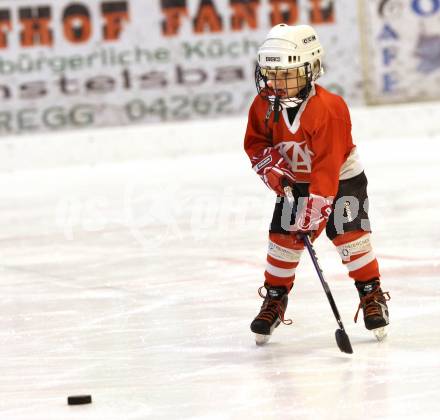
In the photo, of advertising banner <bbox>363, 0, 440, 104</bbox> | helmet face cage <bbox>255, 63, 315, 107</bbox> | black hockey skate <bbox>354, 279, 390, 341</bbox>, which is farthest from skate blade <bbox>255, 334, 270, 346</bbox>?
advertising banner <bbox>363, 0, 440, 104</bbox>

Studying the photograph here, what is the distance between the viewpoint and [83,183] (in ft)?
24.8

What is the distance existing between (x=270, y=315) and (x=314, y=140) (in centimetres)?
57

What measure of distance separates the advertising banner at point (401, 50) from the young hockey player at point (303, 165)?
18.7 ft

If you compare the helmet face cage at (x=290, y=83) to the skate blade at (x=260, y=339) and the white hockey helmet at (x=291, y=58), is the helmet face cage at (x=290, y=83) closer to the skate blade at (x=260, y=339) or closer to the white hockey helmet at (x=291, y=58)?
the white hockey helmet at (x=291, y=58)

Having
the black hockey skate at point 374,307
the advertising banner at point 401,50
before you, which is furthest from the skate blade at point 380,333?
the advertising banner at point 401,50

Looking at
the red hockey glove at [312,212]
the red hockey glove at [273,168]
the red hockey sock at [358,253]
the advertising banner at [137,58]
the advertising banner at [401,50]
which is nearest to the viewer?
the red hockey glove at [312,212]

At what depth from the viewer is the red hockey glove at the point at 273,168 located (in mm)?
3406

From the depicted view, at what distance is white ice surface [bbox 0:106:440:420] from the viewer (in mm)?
2932

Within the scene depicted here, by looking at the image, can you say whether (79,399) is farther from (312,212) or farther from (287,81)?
(287,81)

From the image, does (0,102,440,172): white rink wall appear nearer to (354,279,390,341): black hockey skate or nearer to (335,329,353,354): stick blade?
(354,279,390,341): black hockey skate

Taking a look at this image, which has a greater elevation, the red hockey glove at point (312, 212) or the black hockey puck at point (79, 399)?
the red hockey glove at point (312, 212)

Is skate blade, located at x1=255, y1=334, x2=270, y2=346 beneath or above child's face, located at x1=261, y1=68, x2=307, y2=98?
beneath

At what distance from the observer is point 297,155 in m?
3.45

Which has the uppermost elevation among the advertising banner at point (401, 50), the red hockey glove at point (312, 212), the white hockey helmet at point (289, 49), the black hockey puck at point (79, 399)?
the white hockey helmet at point (289, 49)
